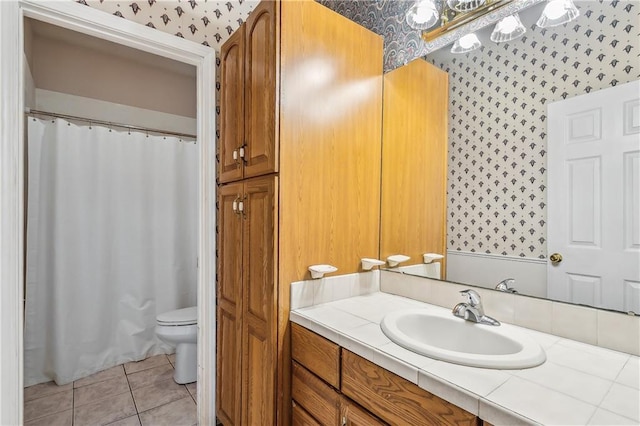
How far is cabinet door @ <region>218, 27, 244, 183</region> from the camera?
1.57 m

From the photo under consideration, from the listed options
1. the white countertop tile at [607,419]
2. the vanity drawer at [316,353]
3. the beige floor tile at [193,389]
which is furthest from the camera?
the beige floor tile at [193,389]

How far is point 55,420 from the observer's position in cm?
187

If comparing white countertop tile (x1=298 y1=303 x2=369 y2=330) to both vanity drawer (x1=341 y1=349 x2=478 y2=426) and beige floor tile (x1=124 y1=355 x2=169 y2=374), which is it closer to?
vanity drawer (x1=341 y1=349 x2=478 y2=426)

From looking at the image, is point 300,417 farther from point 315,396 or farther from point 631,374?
point 631,374

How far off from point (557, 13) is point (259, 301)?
1537 millimetres

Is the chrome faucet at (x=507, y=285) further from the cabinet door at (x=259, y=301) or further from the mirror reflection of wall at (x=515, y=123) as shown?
the cabinet door at (x=259, y=301)

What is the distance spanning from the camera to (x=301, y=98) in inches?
51.3

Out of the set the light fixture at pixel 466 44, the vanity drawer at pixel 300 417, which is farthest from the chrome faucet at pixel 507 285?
the light fixture at pixel 466 44

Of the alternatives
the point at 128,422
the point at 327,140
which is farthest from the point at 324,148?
the point at 128,422

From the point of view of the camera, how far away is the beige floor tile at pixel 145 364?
2.49 metres

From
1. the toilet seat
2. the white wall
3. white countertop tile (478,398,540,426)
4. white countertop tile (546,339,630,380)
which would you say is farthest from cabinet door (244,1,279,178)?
the white wall

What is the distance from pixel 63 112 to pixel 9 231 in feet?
5.58

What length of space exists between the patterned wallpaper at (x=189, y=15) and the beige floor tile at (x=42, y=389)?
2451mm

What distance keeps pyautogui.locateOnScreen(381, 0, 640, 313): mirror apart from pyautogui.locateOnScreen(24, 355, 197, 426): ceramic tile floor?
193 cm
